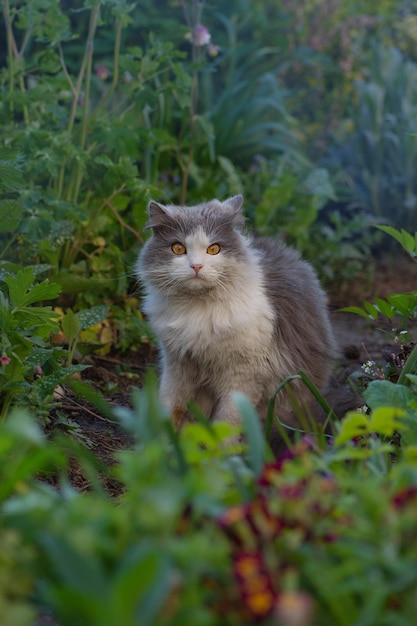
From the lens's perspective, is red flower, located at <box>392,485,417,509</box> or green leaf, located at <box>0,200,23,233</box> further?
green leaf, located at <box>0,200,23,233</box>

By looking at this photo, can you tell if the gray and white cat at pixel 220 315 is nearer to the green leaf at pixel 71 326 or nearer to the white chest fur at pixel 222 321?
the white chest fur at pixel 222 321

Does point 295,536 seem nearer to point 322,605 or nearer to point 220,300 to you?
point 322,605

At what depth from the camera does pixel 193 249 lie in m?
3.12

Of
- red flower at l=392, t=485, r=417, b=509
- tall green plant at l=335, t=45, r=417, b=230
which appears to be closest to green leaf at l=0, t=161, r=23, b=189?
red flower at l=392, t=485, r=417, b=509

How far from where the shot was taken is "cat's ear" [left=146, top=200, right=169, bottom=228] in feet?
10.5

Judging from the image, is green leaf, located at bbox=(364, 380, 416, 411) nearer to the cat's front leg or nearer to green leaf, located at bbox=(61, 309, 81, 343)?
the cat's front leg

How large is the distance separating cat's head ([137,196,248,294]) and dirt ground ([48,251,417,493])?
60cm

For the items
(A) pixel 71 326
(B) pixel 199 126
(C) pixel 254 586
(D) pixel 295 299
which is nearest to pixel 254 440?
(C) pixel 254 586

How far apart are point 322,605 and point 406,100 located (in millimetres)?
5489

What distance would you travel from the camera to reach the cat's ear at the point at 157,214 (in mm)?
3211

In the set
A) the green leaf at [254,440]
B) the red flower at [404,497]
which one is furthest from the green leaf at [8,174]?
the red flower at [404,497]

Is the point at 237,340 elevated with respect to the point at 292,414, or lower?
elevated

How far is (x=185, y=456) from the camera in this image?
154 cm

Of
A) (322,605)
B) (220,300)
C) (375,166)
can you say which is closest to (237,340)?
(220,300)
